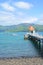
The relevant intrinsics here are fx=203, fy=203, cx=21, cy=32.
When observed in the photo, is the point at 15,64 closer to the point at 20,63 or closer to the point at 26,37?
the point at 20,63

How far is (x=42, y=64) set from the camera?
63.8 ft

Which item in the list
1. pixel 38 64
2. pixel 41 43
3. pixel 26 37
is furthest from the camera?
pixel 26 37

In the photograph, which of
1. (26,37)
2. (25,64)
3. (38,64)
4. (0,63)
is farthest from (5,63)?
(26,37)

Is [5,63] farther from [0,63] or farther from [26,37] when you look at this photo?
[26,37]

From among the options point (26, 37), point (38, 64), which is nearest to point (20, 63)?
point (38, 64)

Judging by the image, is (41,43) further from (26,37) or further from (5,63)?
(26,37)

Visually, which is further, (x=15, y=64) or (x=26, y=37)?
(x=26, y=37)

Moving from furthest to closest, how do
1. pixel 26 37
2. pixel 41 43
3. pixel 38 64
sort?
pixel 26 37, pixel 41 43, pixel 38 64

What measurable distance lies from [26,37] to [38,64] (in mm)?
59308

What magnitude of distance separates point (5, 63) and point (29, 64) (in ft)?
8.26

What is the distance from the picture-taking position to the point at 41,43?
46.4 metres

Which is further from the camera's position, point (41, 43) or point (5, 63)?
point (41, 43)

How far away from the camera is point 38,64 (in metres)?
19.3

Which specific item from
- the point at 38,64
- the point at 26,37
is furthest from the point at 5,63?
the point at 26,37
